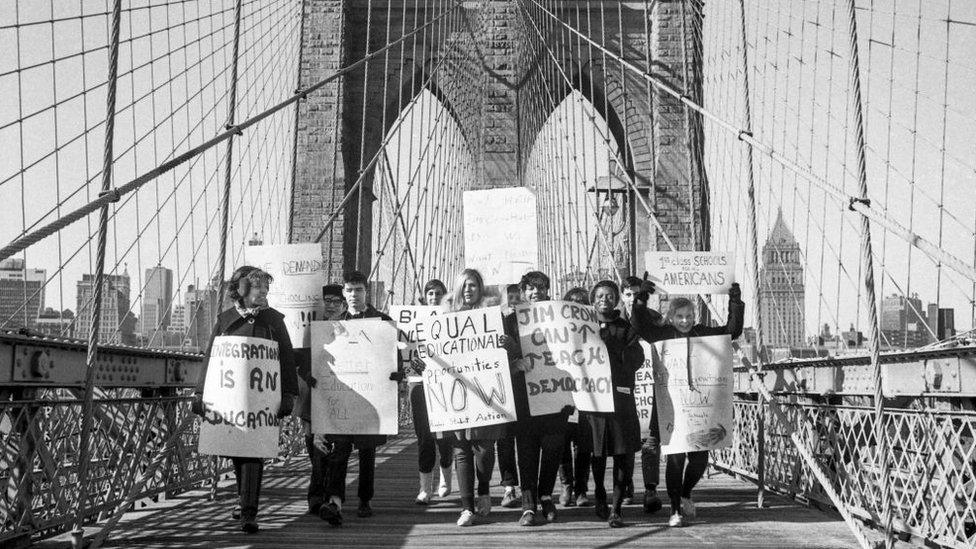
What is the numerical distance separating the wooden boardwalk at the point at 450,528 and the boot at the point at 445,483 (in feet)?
0.16

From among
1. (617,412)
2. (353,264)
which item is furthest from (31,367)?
(353,264)

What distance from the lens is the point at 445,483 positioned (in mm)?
5980

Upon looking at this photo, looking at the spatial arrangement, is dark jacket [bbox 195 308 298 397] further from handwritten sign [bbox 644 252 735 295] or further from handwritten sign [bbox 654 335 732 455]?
handwritten sign [bbox 644 252 735 295]

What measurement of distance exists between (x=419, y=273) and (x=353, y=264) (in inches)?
141

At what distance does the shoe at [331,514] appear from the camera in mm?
4758

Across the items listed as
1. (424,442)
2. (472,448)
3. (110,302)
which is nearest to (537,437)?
(472,448)

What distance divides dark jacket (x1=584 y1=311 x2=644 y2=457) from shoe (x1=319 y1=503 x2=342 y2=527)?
4.14ft

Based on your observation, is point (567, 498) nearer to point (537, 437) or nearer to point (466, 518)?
point (537, 437)

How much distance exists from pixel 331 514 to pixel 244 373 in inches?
32.8

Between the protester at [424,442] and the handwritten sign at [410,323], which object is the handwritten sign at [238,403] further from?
the protester at [424,442]

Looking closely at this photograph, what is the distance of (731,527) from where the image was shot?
15.7ft

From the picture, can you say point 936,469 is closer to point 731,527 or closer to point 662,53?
point 731,527

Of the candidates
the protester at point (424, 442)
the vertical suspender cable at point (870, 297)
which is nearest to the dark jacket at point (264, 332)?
the protester at point (424, 442)

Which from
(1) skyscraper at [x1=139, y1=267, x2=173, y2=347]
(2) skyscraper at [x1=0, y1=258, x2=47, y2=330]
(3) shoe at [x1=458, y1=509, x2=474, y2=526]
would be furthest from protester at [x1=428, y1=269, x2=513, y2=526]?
(1) skyscraper at [x1=139, y1=267, x2=173, y2=347]
